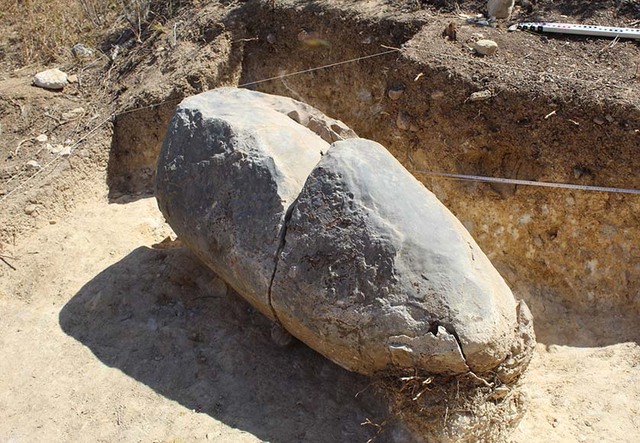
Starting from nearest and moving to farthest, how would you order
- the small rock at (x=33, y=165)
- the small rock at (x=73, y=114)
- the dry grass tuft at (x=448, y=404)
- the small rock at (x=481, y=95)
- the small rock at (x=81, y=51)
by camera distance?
the dry grass tuft at (x=448, y=404)
the small rock at (x=481, y=95)
the small rock at (x=33, y=165)
the small rock at (x=73, y=114)
the small rock at (x=81, y=51)

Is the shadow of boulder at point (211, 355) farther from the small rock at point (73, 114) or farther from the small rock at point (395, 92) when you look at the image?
the small rock at point (395, 92)

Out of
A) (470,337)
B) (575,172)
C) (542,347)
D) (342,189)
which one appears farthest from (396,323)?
(575,172)

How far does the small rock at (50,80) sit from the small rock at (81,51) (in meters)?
0.32

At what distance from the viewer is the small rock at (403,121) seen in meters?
5.12

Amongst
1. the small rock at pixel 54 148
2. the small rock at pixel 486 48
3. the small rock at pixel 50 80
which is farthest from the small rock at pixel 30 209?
the small rock at pixel 486 48

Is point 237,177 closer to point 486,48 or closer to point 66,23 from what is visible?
point 486,48

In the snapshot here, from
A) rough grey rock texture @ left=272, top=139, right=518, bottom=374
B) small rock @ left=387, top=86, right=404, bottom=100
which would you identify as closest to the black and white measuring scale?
small rock @ left=387, top=86, right=404, bottom=100

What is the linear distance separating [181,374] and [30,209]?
2.05m

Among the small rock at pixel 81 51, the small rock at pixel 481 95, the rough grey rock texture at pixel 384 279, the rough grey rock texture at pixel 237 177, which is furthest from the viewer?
the small rock at pixel 81 51

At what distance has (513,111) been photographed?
186 inches

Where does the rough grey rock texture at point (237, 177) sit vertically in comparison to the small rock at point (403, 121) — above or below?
above

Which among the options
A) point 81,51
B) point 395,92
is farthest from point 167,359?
point 81,51

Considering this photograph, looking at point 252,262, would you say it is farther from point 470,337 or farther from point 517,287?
point 517,287

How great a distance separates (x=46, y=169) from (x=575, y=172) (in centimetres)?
371
